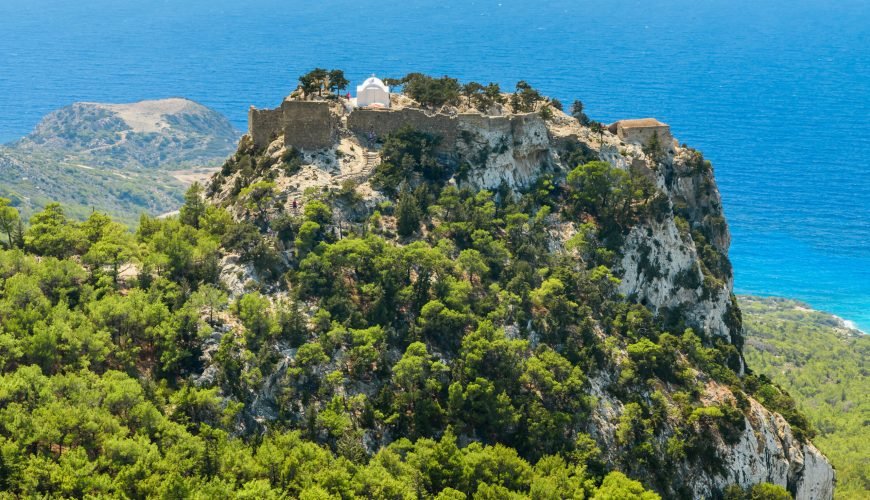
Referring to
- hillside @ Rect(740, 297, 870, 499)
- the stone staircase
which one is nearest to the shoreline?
hillside @ Rect(740, 297, 870, 499)

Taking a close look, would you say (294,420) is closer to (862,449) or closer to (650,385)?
(650,385)

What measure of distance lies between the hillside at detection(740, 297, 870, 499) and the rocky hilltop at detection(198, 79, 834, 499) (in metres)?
30.6

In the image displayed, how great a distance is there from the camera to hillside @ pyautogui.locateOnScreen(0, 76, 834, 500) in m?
53.0

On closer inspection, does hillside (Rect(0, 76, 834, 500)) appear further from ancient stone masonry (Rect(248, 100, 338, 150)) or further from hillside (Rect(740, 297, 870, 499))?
hillside (Rect(740, 297, 870, 499))

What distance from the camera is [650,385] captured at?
72.9 meters

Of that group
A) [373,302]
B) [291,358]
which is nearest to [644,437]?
[373,302]

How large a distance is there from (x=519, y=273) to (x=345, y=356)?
1873cm

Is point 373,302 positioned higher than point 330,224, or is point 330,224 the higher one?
point 330,224

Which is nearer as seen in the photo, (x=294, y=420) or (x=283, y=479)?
(x=283, y=479)

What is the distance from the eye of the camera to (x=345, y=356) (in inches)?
2488

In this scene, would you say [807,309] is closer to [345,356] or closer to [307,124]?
[307,124]

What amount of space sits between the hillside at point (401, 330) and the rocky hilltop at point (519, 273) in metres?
0.21

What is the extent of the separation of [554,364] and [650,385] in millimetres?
9832

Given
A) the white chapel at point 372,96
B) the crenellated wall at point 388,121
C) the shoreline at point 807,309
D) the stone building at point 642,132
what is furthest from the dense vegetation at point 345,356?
the shoreline at point 807,309
